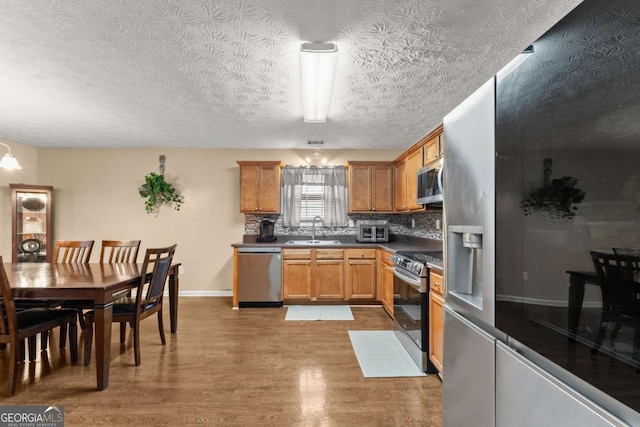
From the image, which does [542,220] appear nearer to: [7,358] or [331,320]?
[331,320]

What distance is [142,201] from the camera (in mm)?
5227

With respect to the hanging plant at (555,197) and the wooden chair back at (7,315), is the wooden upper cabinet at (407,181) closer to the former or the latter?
the hanging plant at (555,197)

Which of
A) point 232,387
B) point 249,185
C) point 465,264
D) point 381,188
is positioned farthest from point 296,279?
point 465,264

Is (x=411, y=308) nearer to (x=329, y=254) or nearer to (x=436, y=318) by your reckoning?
(x=436, y=318)

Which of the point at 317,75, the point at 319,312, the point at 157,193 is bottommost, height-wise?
the point at 319,312

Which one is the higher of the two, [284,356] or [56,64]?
[56,64]

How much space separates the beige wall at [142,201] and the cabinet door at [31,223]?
0.31 meters

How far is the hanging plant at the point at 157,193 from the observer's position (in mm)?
5043

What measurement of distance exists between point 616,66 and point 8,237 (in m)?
6.76

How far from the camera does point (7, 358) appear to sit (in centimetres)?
278

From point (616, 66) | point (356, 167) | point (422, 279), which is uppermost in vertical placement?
point (356, 167)

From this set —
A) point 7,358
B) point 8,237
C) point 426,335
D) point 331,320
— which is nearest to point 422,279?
point 426,335

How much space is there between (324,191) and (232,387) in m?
3.38

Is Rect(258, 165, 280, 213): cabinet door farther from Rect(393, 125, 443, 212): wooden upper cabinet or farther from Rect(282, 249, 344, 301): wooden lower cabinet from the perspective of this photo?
Rect(393, 125, 443, 212): wooden upper cabinet
